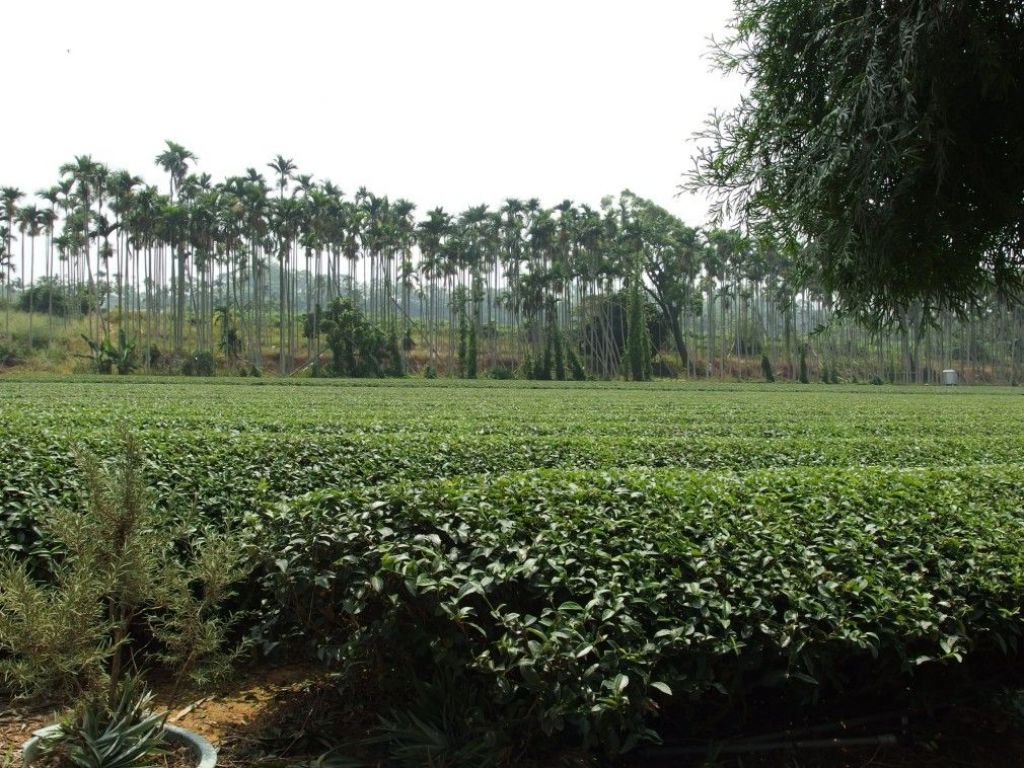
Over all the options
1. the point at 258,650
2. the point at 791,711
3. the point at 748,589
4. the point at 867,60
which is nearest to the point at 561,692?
the point at 748,589

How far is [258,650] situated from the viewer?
4.73 m

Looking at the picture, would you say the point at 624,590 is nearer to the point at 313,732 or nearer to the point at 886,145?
the point at 313,732

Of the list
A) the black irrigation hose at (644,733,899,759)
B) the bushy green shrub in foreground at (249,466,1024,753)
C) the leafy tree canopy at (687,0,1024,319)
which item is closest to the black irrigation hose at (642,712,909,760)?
the black irrigation hose at (644,733,899,759)

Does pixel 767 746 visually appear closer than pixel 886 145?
Yes

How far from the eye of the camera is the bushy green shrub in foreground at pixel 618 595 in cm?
316

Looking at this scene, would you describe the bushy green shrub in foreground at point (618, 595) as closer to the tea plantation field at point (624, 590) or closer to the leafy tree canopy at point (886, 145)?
the tea plantation field at point (624, 590)

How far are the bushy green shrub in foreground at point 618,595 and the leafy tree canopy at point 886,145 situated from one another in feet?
5.08

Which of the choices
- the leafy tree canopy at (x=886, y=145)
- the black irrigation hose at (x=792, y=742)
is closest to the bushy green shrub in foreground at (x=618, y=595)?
the black irrigation hose at (x=792, y=742)

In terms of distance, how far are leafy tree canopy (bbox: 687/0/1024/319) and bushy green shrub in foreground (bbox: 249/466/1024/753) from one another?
1548 millimetres

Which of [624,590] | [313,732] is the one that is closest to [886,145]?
[624,590]

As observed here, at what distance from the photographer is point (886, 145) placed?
14.3ft

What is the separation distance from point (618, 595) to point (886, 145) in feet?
8.79

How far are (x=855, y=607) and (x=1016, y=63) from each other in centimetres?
316

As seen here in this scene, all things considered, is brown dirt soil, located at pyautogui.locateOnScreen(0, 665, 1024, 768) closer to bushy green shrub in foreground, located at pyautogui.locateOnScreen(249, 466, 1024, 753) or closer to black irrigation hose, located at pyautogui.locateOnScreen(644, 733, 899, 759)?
black irrigation hose, located at pyautogui.locateOnScreen(644, 733, 899, 759)
